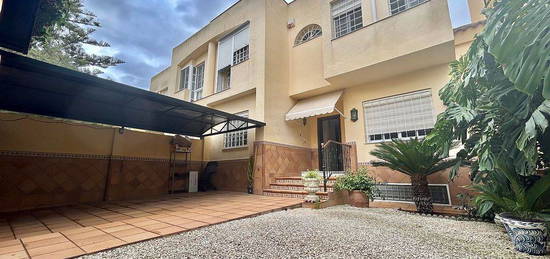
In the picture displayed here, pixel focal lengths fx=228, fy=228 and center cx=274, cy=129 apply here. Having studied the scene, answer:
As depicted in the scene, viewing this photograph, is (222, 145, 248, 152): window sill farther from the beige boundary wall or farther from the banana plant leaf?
the banana plant leaf

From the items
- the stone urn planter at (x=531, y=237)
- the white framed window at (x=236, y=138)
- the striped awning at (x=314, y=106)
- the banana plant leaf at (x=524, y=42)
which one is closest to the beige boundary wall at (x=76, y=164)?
the white framed window at (x=236, y=138)

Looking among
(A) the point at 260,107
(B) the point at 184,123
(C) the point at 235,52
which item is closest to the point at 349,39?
(A) the point at 260,107

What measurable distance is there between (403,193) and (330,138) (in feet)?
13.0

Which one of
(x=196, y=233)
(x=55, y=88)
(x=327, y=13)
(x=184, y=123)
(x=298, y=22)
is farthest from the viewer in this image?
(x=298, y=22)

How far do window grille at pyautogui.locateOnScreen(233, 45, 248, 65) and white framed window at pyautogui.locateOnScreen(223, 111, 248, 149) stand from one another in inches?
113

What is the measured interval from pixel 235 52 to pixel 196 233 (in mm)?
10132

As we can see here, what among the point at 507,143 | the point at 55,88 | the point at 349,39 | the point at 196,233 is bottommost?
the point at 196,233

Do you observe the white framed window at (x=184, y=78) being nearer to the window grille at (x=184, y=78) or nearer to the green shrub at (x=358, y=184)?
the window grille at (x=184, y=78)

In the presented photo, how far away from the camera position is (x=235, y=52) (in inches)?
478

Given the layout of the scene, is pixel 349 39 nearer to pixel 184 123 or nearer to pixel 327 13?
pixel 327 13

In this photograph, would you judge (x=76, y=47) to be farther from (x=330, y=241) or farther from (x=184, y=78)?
(x=330, y=241)

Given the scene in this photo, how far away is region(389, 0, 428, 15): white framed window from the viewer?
26.9ft

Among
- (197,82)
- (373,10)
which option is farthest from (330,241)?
(197,82)

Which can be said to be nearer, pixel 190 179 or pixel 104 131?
pixel 104 131
